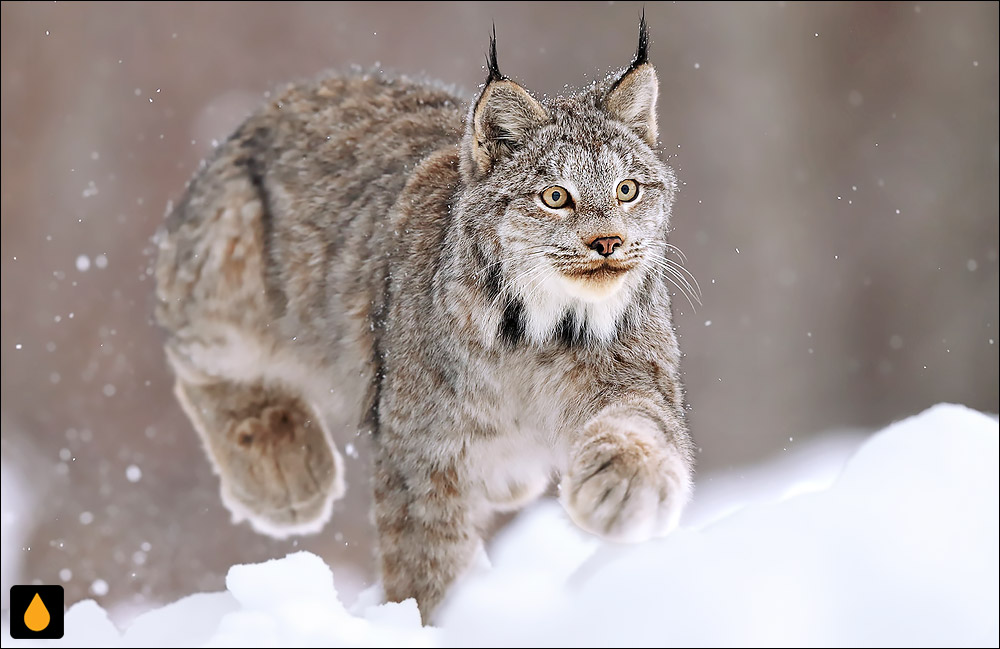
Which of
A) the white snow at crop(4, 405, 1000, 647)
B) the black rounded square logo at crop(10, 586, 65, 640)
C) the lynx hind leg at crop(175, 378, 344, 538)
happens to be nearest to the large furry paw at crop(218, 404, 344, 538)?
the lynx hind leg at crop(175, 378, 344, 538)

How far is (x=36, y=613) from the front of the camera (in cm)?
256

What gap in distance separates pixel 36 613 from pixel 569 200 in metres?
1.68

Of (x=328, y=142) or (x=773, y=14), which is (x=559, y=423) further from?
(x=773, y=14)

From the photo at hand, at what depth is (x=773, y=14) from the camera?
10258mm

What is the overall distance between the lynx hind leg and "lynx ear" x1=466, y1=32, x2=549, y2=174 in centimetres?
185

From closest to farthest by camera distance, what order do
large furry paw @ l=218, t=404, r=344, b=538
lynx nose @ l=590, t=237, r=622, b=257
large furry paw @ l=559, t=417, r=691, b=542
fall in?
large furry paw @ l=559, t=417, r=691, b=542 < lynx nose @ l=590, t=237, r=622, b=257 < large furry paw @ l=218, t=404, r=344, b=538

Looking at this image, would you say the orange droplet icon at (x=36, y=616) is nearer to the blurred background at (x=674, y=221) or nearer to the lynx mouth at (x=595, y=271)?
the lynx mouth at (x=595, y=271)

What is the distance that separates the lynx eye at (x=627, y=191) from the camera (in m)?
3.05

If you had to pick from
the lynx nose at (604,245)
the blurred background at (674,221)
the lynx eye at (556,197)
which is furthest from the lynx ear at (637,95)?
the blurred background at (674,221)

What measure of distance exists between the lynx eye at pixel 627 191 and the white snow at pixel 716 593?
0.90m

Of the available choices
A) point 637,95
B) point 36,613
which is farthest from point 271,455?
point 637,95

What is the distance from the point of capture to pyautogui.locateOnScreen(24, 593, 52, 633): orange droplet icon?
2.53 metres

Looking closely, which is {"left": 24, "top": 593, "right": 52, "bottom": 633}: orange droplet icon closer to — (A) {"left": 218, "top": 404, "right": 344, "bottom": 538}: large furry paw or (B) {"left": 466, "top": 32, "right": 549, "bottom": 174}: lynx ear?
(B) {"left": 466, "top": 32, "right": 549, "bottom": 174}: lynx ear

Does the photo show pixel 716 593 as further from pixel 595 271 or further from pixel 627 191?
pixel 627 191
